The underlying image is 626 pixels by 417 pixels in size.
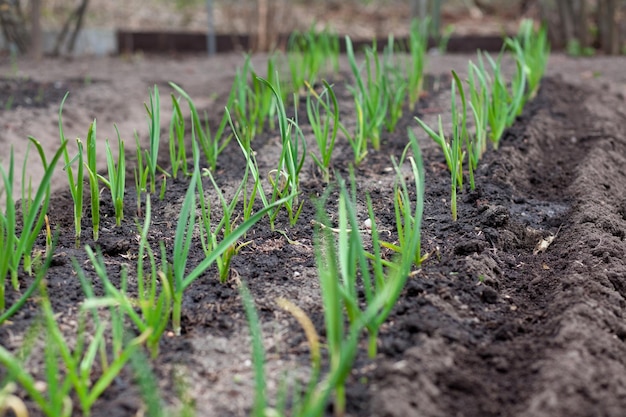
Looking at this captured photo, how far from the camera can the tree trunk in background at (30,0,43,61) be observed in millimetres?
6105

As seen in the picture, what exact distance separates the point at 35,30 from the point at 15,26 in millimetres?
518

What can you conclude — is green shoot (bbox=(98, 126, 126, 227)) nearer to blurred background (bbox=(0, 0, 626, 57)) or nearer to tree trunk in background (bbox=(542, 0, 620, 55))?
blurred background (bbox=(0, 0, 626, 57))

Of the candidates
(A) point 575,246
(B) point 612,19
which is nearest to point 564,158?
(A) point 575,246

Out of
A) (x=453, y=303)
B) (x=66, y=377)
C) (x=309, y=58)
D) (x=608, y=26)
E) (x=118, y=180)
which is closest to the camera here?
(x=66, y=377)

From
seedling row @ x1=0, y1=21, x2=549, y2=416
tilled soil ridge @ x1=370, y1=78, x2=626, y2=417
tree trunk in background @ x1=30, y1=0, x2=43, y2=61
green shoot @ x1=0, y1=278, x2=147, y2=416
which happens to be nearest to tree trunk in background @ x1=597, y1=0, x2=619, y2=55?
seedling row @ x1=0, y1=21, x2=549, y2=416

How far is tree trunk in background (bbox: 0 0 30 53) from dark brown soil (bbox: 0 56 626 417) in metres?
4.34

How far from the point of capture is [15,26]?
6680mm

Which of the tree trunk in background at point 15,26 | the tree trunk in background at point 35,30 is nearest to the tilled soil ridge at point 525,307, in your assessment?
the tree trunk in background at point 35,30

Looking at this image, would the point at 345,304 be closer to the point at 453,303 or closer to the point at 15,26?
the point at 453,303

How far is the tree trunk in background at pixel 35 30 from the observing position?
6105 millimetres

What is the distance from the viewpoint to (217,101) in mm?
4949

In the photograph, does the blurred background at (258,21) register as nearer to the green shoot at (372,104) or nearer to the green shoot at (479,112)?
the green shoot at (372,104)

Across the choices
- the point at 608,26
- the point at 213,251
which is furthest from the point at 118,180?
the point at 608,26

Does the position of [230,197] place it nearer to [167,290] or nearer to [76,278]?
[76,278]
